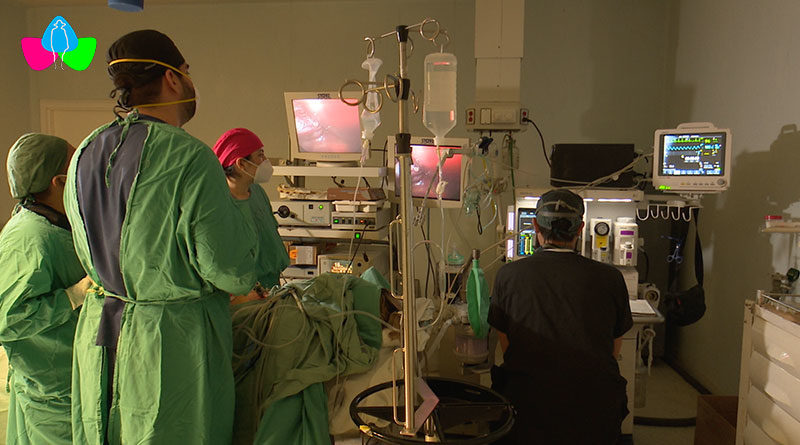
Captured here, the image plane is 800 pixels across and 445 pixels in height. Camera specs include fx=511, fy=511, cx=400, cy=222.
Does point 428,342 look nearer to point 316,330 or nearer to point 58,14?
point 316,330

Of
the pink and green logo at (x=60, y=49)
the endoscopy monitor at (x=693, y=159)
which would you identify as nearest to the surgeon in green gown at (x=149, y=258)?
the endoscopy monitor at (x=693, y=159)

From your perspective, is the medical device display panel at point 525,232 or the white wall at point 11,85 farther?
the white wall at point 11,85

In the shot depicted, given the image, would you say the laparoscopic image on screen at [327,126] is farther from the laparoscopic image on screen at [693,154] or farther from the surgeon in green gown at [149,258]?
the laparoscopic image on screen at [693,154]

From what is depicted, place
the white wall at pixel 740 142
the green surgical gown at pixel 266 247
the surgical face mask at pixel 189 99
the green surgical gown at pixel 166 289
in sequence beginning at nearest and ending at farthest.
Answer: the green surgical gown at pixel 166 289 < the surgical face mask at pixel 189 99 < the green surgical gown at pixel 266 247 < the white wall at pixel 740 142

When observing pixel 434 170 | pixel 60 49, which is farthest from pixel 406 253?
pixel 60 49

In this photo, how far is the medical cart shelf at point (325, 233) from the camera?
2.79m

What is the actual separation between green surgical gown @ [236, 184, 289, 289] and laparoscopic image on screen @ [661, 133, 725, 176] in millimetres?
1995

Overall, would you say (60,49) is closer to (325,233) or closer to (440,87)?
(325,233)

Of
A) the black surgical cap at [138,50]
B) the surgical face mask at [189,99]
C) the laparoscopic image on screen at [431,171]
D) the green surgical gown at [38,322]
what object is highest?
the black surgical cap at [138,50]

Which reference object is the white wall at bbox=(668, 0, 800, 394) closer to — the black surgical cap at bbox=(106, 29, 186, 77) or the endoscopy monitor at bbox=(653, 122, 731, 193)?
the endoscopy monitor at bbox=(653, 122, 731, 193)

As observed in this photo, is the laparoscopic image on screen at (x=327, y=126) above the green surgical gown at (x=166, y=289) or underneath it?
above

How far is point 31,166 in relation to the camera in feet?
5.38

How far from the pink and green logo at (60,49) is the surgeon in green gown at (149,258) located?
3.86 m

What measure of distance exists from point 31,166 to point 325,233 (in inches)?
56.4
